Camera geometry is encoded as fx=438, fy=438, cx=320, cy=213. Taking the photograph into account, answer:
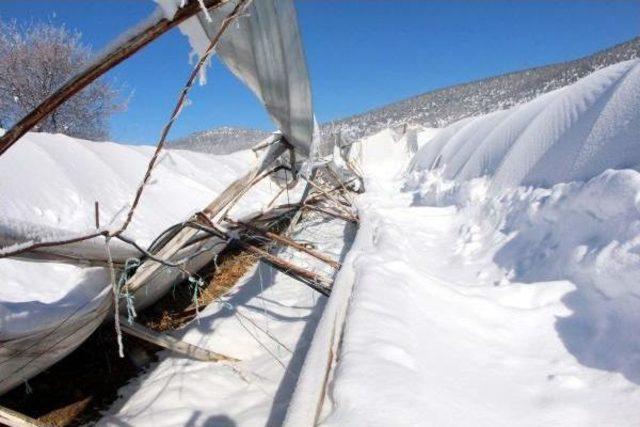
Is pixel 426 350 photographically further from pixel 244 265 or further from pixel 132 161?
pixel 132 161

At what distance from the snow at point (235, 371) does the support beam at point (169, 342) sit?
6 centimetres

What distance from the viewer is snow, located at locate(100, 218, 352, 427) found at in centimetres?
277

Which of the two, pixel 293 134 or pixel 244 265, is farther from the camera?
pixel 244 265

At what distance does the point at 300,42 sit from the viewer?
2.37 m

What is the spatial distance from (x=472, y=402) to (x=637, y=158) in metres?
2.91

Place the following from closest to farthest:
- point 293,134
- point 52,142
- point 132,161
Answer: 1. point 293,134
2. point 52,142
3. point 132,161

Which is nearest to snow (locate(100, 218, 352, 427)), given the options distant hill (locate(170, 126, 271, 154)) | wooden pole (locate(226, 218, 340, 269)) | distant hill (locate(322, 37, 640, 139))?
wooden pole (locate(226, 218, 340, 269))

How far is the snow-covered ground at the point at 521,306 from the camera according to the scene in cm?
193

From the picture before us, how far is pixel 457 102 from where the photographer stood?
273ft

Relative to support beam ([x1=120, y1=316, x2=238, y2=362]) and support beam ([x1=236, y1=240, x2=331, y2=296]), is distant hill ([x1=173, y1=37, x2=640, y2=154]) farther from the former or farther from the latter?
support beam ([x1=120, y1=316, x2=238, y2=362])

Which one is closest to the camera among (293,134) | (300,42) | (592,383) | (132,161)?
(592,383)

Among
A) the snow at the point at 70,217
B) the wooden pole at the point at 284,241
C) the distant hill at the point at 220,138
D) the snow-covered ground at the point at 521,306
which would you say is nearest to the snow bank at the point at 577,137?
the snow-covered ground at the point at 521,306

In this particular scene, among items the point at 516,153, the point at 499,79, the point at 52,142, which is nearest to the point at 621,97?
the point at 516,153

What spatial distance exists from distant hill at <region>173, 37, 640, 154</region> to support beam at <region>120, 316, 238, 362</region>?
178ft
